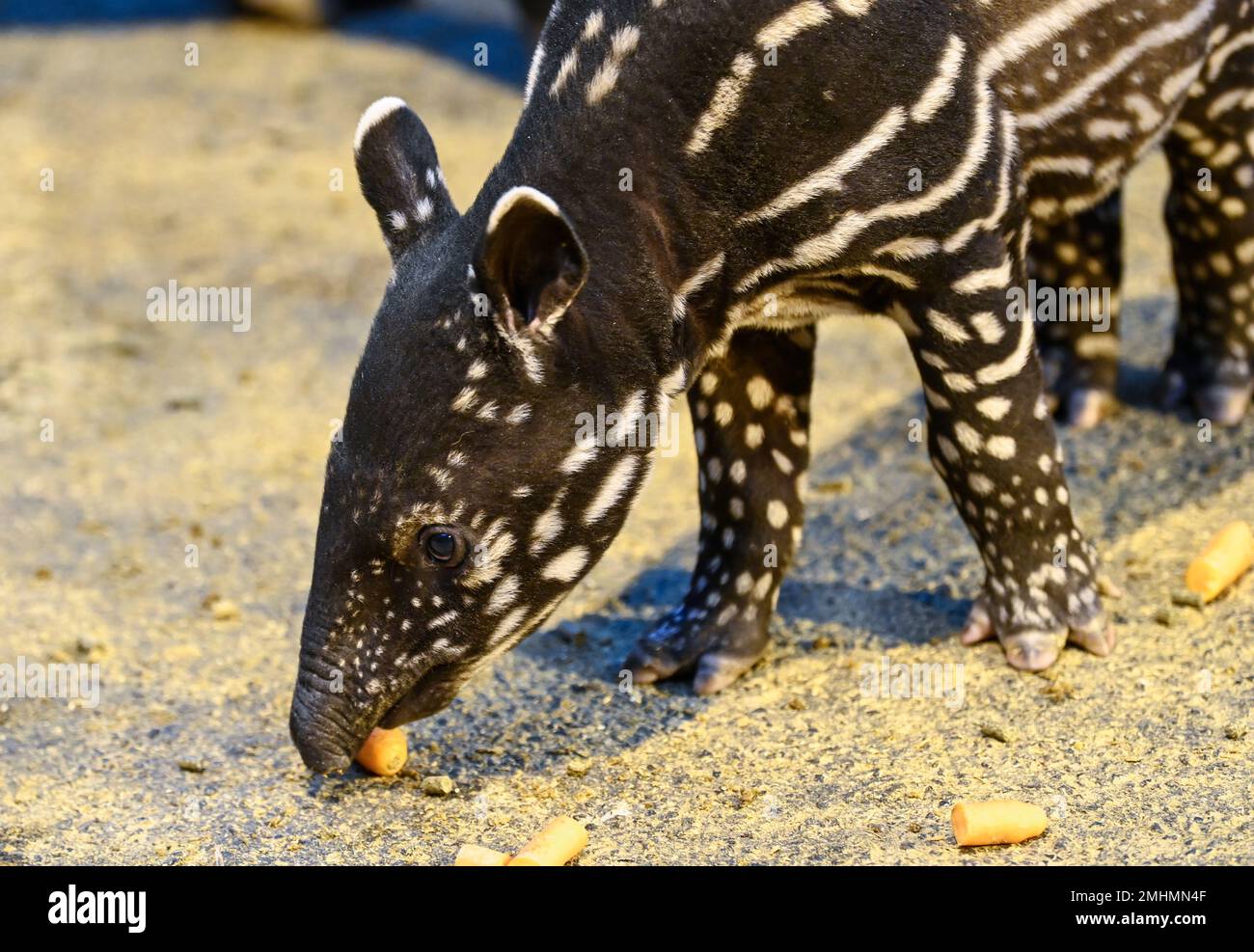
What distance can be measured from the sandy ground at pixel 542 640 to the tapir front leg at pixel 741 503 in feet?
0.44

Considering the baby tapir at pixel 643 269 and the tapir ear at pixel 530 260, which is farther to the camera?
the baby tapir at pixel 643 269

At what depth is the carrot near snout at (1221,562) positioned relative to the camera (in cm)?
600

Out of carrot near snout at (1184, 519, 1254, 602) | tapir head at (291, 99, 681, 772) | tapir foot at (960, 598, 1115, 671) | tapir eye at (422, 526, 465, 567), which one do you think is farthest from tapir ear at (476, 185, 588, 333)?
carrot near snout at (1184, 519, 1254, 602)

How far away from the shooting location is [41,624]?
6.59 metres

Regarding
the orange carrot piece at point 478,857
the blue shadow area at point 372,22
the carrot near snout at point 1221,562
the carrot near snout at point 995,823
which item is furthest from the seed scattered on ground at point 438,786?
the blue shadow area at point 372,22

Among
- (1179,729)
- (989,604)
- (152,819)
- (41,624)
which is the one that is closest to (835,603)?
(989,604)

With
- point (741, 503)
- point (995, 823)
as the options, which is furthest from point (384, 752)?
point (995, 823)

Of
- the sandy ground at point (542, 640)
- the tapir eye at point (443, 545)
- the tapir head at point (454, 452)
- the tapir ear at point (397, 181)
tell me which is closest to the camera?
the tapir head at point (454, 452)

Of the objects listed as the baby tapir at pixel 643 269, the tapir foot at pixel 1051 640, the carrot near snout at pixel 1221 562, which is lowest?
the tapir foot at pixel 1051 640

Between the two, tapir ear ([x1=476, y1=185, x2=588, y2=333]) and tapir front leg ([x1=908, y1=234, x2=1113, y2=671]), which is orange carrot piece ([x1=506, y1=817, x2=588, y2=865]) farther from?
tapir front leg ([x1=908, y1=234, x2=1113, y2=671])

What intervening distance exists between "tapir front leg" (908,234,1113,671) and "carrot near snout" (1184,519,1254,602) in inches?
16.1

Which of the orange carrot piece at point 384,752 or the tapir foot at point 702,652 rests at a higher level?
the tapir foot at point 702,652

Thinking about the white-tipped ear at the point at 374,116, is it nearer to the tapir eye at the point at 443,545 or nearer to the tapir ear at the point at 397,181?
the tapir ear at the point at 397,181
